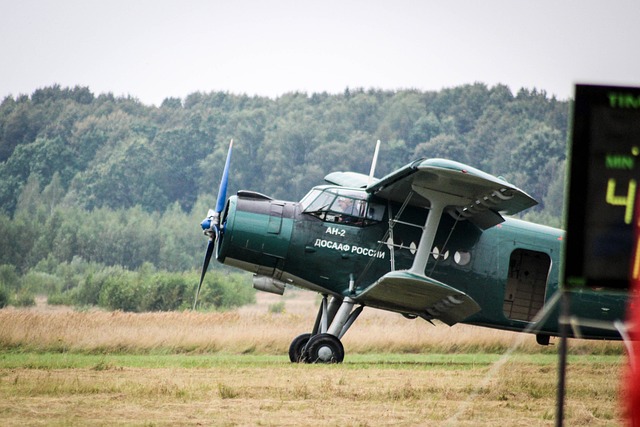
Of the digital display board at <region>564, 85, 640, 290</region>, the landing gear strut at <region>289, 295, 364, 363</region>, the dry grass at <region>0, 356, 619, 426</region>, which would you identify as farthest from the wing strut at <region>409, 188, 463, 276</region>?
the digital display board at <region>564, 85, 640, 290</region>

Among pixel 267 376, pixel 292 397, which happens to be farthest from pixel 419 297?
pixel 292 397

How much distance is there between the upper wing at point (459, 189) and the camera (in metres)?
17.1

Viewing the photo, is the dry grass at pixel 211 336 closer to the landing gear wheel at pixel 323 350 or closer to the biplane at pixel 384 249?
the biplane at pixel 384 249

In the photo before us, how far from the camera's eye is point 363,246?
19.0 meters

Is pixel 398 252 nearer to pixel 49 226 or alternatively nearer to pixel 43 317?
pixel 43 317

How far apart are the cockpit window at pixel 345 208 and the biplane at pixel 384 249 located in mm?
16

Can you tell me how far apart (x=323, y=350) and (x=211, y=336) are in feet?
18.6

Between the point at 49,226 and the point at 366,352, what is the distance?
3159 cm

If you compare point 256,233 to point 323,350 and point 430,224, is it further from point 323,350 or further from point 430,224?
point 430,224

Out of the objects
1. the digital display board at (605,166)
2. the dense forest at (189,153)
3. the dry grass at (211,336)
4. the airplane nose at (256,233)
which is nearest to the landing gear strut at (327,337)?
the airplane nose at (256,233)

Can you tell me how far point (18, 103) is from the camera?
81.1 metres

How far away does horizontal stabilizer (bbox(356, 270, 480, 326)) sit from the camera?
17.6 meters

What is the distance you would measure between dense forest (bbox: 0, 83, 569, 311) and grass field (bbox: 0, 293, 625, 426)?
67.6 ft

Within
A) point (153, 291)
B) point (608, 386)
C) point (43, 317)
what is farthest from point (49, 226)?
point (608, 386)
